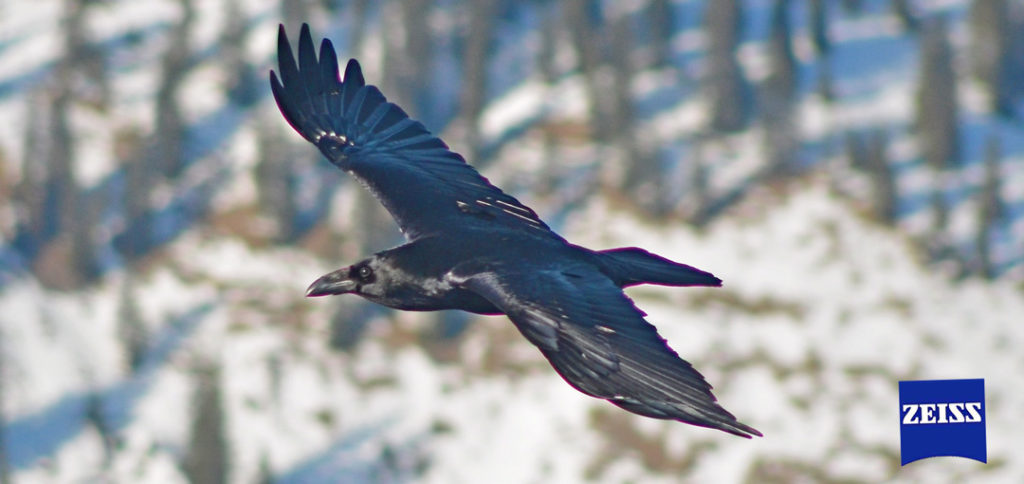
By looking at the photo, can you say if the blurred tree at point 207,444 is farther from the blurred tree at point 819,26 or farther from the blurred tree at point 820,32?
the blurred tree at point 819,26

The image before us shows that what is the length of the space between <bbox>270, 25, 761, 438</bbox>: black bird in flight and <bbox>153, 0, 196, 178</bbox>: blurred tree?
11159cm

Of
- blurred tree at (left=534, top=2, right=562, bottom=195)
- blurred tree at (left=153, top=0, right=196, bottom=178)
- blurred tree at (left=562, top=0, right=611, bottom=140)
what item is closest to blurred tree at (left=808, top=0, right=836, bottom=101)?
blurred tree at (left=562, top=0, right=611, bottom=140)

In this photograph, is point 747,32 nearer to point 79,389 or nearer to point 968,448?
point 79,389

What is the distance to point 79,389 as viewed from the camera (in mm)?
96250

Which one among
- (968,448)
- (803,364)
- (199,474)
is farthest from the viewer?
(803,364)

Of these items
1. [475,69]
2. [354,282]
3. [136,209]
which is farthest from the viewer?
[475,69]

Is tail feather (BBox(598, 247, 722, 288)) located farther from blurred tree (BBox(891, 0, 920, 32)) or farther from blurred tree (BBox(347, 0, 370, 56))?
blurred tree (BBox(891, 0, 920, 32))

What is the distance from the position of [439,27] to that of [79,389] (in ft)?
217

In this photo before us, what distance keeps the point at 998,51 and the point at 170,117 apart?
78276 millimetres

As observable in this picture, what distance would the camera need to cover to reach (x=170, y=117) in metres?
129

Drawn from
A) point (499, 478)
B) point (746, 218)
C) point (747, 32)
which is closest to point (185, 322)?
point (499, 478)

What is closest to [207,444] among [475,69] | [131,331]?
[131,331]

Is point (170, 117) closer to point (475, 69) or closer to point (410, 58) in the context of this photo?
point (410, 58)

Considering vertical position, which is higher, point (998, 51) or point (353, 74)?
point (998, 51)
